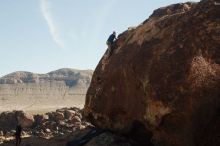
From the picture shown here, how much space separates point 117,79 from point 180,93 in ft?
13.2

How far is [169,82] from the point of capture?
40.1 feet

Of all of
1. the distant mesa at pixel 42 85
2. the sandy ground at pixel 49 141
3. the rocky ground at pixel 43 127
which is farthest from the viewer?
the distant mesa at pixel 42 85

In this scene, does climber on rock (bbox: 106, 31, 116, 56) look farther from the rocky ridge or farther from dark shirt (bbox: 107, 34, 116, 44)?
the rocky ridge

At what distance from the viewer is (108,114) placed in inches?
628

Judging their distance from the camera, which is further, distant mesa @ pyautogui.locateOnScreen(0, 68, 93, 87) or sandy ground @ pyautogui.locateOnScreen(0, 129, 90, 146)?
distant mesa @ pyautogui.locateOnScreen(0, 68, 93, 87)

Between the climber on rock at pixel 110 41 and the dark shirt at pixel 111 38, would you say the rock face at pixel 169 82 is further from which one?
the dark shirt at pixel 111 38

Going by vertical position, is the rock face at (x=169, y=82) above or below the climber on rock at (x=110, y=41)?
below

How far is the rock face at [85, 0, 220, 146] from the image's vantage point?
37.1 ft

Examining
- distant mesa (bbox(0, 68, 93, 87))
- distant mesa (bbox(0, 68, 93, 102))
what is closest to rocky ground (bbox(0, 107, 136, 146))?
distant mesa (bbox(0, 68, 93, 102))

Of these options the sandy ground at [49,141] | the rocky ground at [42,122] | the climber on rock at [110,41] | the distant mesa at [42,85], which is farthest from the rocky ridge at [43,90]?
the climber on rock at [110,41]

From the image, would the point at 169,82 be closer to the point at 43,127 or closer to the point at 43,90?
the point at 43,127

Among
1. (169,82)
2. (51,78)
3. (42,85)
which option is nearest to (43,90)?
(42,85)

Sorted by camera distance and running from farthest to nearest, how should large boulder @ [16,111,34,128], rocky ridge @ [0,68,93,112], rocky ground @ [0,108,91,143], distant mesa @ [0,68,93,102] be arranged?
distant mesa @ [0,68,93,102], rocky ridge @ [0,68,93,112], large boulder @ [16,111,34,128], rocky ground @ [0,108,91,143]

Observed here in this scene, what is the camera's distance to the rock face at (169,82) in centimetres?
1132
